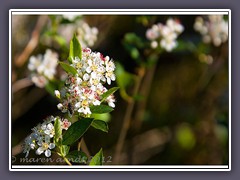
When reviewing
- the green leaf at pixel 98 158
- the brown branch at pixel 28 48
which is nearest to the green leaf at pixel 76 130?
the green leaf at pixel 98 158

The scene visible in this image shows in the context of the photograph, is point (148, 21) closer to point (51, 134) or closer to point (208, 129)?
point (208, 129)

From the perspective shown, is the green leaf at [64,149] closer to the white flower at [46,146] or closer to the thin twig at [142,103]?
the white flower at [46,146]

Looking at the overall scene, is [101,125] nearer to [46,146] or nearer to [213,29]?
[46,146]

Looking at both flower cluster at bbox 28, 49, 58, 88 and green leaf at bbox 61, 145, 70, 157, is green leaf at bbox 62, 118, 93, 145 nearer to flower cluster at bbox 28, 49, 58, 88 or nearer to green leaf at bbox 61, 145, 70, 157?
green leaf at bbox 61, 145, 70, 157

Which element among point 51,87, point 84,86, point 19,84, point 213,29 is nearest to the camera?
point 84,86

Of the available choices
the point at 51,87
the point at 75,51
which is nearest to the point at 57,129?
the point at 75,51
